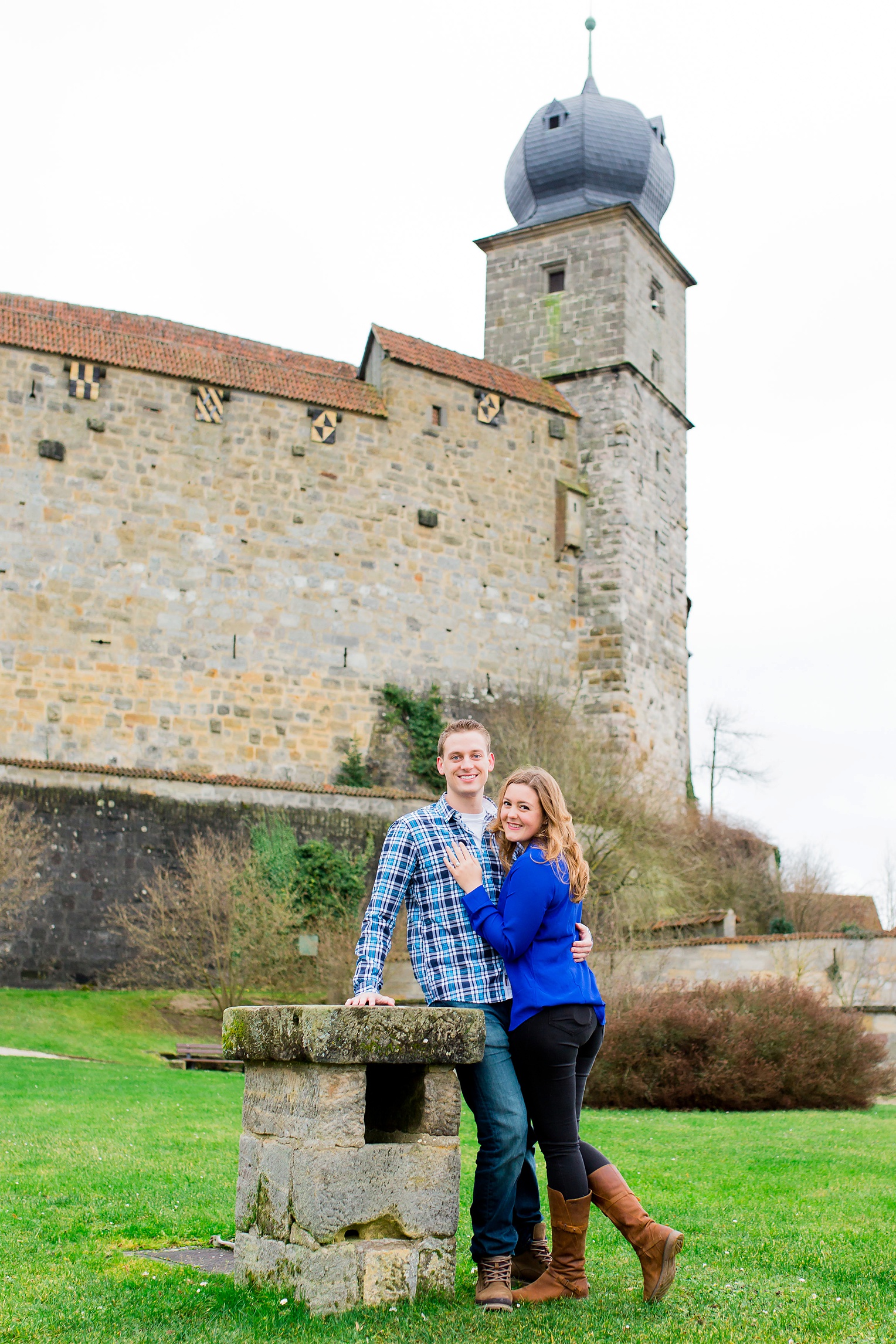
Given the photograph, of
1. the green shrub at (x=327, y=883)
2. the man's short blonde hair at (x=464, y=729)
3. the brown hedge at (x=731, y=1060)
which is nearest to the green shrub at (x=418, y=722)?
the green shrub at (x=327, y=883)

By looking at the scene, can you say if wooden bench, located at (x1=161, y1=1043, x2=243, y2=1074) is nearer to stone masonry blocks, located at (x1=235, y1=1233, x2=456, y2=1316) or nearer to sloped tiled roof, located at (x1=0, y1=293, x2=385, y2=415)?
stone masonry blocks, located at (x1=235, y1=1233, x2=456, y2=1316)

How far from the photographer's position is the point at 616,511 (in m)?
30.3

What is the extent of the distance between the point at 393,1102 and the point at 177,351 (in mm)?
23409

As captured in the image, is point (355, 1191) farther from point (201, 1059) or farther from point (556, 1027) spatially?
point (201, 1059)

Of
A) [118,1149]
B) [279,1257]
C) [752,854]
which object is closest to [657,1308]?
[279,1257]

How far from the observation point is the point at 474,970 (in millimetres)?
4770

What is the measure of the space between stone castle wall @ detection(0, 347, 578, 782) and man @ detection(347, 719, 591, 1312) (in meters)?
19.8

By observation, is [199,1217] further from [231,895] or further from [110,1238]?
[231,895]

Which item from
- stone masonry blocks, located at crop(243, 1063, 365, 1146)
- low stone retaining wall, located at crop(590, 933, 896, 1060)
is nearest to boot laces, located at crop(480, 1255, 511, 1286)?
stone masonry blocks, located at crop(243, 1063, 365, 1146)

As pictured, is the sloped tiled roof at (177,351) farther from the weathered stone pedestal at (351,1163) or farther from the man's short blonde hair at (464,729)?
the weathered stone pedestal at (351,1163)

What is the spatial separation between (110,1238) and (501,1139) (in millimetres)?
1899

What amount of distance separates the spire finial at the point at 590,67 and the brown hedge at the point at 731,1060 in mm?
28457

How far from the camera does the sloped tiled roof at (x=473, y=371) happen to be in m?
28.5

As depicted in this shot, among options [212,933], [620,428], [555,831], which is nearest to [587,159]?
[620,428]
